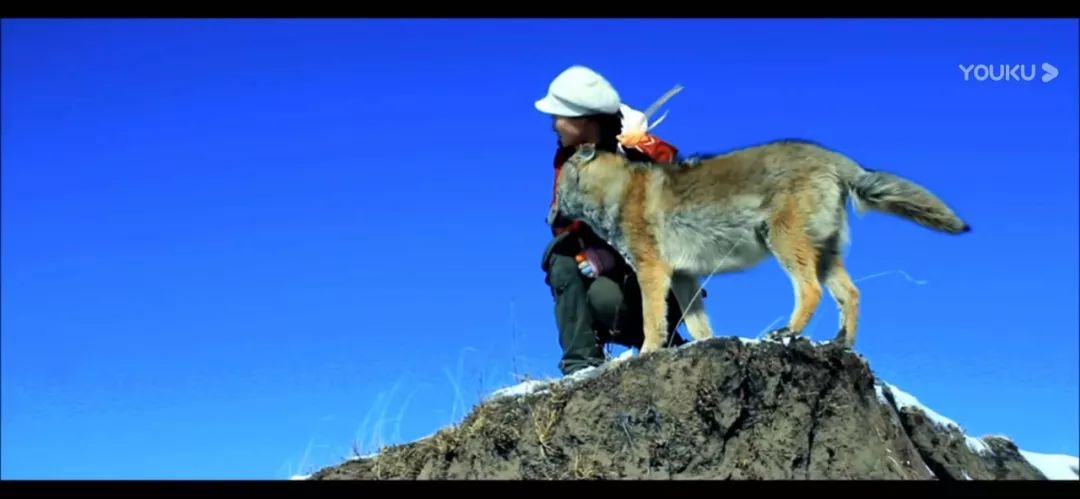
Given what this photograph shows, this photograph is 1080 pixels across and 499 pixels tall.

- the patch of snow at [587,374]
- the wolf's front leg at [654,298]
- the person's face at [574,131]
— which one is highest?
the person's face at [574,131]

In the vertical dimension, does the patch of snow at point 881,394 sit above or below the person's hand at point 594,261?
below

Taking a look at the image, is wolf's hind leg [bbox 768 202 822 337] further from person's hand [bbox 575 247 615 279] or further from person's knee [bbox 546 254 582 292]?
person's knee [bbox 546 254 582 292]

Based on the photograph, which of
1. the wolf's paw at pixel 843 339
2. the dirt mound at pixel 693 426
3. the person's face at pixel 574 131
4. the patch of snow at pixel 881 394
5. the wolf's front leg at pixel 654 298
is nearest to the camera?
the dirt mound at pixel 693 426

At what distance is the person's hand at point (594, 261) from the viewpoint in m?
10.3

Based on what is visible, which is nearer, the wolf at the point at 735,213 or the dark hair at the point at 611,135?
the wolf at the point at 735,213

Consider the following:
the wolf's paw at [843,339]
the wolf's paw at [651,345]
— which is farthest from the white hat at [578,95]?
the wolf's paw at [843,339]

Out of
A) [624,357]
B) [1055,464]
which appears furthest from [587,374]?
[1055,464]

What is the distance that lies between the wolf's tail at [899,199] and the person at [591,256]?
132 centimetres

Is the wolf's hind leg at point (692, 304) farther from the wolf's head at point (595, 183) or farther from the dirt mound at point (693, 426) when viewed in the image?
the dirt mound at point (693, 426)

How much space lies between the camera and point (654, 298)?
10.2m

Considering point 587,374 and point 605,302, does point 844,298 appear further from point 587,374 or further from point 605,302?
point 587,374
